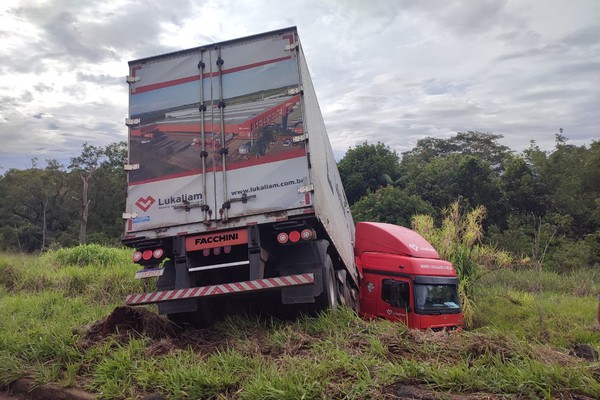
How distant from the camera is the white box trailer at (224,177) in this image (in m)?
6.12

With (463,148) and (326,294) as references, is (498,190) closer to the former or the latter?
(463,148)

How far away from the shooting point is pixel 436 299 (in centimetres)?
973

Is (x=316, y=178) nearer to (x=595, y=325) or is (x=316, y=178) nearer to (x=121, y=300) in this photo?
(x=121, y=300)

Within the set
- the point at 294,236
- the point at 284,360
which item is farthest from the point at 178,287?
the point at 284,360

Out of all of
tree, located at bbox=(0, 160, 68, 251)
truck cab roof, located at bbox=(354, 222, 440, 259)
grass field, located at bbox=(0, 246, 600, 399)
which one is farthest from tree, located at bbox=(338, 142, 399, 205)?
grass field, located at bbox=(0, 246, 600, 399)

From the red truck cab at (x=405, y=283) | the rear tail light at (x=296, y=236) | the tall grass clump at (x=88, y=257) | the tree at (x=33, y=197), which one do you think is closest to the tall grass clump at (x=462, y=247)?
the red truck cab at (x=405, y=283)

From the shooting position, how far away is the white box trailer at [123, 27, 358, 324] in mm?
6125

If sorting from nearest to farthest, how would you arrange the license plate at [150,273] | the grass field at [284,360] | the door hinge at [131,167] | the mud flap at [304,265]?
the grass field at [284,360] → the mud flap at [304,265] → the license plate at [150,273] → the door hinge at [131,167]

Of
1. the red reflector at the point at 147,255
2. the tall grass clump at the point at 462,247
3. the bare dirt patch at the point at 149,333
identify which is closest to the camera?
the bare dirt patch at the point at 149,333

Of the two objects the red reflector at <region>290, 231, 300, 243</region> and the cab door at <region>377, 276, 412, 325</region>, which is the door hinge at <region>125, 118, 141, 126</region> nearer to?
the red reflector at <region>290, 231, 300, 243</region>

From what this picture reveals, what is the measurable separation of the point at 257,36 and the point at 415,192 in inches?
1040

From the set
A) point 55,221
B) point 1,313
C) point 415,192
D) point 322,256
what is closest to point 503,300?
point 322,256

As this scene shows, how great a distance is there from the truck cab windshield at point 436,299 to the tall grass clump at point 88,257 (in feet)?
22.3

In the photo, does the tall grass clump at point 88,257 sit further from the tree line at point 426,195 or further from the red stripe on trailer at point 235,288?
the tree line at point 426,195
